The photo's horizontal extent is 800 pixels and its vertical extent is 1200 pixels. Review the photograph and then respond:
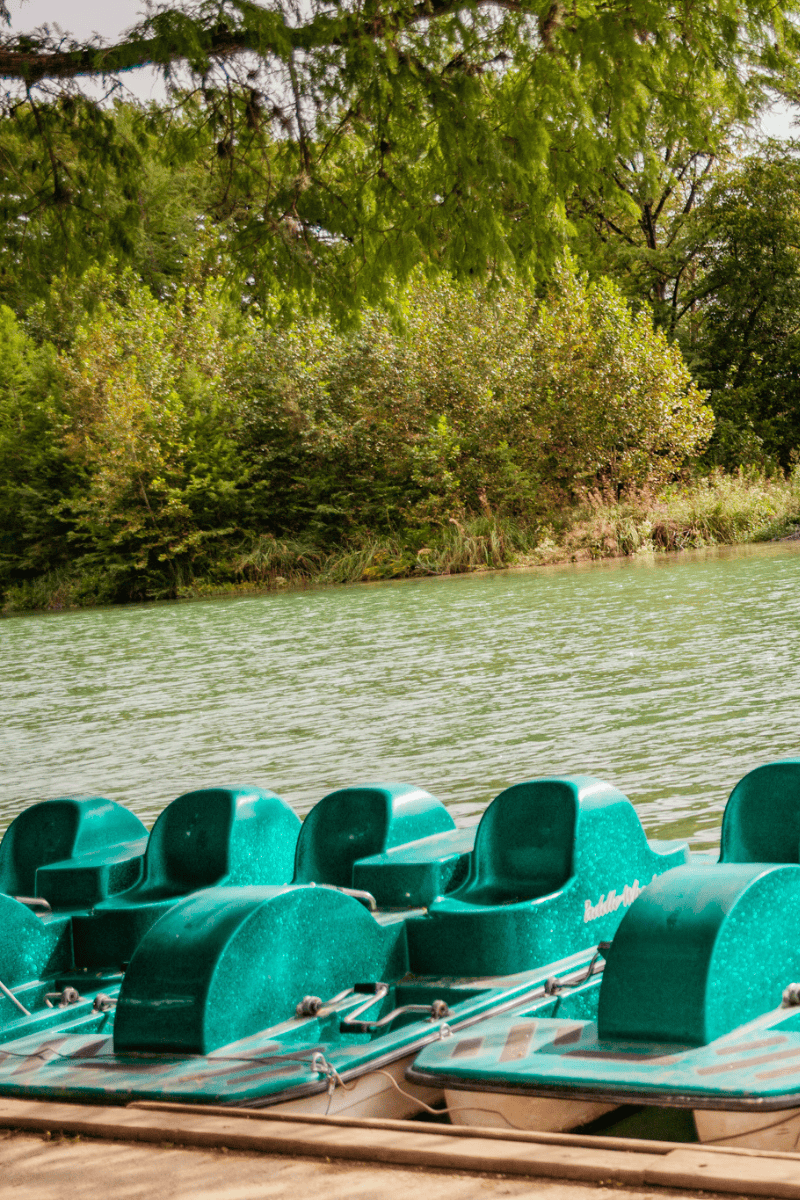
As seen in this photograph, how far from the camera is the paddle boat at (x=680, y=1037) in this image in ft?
9.22

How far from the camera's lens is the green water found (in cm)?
939

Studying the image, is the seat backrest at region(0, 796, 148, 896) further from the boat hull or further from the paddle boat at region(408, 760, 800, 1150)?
the boat hull

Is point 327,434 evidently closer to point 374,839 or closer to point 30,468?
point 30,468

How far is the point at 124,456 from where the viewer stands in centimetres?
3575

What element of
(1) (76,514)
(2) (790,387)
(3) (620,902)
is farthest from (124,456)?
(3) (620,902)

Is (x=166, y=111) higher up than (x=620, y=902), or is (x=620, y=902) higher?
(x=166, y=111)

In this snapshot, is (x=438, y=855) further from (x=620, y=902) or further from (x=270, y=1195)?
(x=270, y=1195)

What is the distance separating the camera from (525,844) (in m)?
4.46

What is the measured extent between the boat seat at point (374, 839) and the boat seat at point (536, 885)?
0.24 m

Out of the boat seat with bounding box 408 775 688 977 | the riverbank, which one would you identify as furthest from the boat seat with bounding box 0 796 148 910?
the riverbank

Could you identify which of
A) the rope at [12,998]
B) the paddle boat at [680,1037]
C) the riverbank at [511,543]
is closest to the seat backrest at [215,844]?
the rope at [12,998]

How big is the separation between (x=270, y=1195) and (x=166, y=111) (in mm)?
5023

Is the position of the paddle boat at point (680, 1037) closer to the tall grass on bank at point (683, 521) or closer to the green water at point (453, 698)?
the green water at point (453, 698)

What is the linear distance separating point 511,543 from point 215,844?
88.2ft
